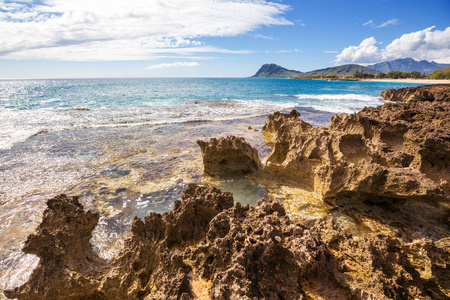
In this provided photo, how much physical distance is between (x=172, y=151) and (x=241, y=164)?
4386 mm

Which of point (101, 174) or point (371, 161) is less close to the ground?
point (371, 161)

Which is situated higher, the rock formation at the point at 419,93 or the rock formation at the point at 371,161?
the rock formation at the point at 419,93

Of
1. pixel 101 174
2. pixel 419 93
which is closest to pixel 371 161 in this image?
pixel 101 174

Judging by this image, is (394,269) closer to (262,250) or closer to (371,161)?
(262,250)

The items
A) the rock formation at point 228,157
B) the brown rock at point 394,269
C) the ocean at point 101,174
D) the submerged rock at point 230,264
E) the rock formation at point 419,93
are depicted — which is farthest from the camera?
the rock formation at point 419,93

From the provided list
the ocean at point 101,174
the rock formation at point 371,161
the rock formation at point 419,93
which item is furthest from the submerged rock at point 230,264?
the rock formation at point 419,93

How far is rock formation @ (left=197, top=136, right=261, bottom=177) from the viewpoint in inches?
304

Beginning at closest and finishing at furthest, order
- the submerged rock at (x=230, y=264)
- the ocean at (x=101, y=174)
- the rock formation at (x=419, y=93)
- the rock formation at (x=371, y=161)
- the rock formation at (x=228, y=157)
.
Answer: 1. the submerged rock at (x=230, y=264)
2. the rock formation at (x=371, y=161)
3. the ocean at (x=101, y=174)
4. the rock formation at (x=228, y=157)
5. the rock formation at (x=419, y=93)

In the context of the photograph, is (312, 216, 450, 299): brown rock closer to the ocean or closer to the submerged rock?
the submerged rock

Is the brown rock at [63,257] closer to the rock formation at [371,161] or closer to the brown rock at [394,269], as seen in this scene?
the brown rock at [394,269]

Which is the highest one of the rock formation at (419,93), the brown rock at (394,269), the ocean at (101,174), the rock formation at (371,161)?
the rock formation at (419,93)

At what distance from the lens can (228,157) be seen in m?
8.02

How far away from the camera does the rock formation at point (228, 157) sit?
25.3 ft

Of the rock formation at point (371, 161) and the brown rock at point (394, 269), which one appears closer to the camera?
the brown rock at point (394, 269)
